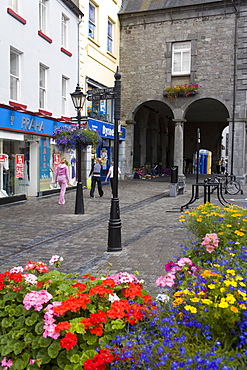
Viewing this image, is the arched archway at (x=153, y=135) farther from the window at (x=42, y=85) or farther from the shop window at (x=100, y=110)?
the window at (x=42, y=85)

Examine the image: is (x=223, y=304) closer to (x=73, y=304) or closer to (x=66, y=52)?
(x=73, y=304)

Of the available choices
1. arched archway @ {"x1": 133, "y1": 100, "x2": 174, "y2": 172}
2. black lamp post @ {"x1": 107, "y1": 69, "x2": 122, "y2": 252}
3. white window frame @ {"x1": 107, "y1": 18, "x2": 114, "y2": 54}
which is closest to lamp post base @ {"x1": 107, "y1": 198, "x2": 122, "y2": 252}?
black lamp post @ {"x1": 107, "y1": 69, "x2": 122, "y2": 252}

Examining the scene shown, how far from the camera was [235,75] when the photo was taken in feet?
69.6

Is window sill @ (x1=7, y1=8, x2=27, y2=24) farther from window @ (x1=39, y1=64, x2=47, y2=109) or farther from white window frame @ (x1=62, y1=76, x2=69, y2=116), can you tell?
white window frame @ (x1=62, y1=76, x2=69, y2=116)

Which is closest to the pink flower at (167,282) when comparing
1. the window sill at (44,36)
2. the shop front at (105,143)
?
the window sill at (44,36)

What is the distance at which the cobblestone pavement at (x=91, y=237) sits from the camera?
582 cm

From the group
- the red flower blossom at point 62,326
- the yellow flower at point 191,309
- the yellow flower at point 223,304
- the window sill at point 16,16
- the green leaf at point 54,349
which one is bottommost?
the green leaf at point 54,349

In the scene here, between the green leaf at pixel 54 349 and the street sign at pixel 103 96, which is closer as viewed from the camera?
the green leaf at pixel 54 349

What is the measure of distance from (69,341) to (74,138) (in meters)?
10.3

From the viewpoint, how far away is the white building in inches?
526

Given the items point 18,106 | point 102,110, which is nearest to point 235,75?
point 102,110

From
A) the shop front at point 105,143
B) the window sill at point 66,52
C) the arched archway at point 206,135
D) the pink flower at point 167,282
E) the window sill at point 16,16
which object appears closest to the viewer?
the pink flower at point 167,282

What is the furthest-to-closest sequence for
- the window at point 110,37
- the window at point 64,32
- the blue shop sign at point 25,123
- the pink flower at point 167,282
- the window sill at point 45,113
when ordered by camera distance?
the window at point 110,37 → the window at point 64,32 → the window sill at point 45,113 → the blue shop sign at point 25,123 → the pink flower at point 167,282

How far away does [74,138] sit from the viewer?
12211 mm
